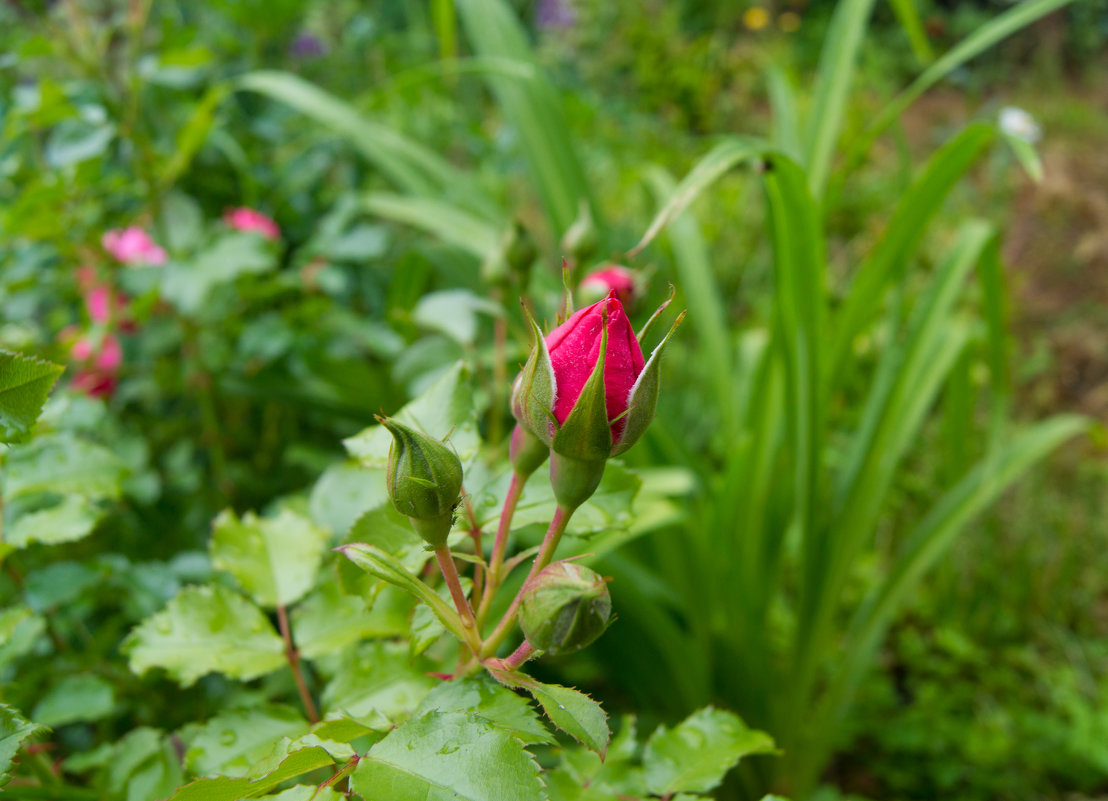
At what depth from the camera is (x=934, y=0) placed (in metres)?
4.34

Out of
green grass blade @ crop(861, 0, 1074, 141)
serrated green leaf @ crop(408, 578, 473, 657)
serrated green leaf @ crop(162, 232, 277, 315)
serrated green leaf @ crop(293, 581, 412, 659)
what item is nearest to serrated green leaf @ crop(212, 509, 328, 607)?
serrated green leaf @ crop(293, 581, 412, 659)

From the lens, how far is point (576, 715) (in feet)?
0.91

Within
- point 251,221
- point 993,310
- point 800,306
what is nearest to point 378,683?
point 800,306

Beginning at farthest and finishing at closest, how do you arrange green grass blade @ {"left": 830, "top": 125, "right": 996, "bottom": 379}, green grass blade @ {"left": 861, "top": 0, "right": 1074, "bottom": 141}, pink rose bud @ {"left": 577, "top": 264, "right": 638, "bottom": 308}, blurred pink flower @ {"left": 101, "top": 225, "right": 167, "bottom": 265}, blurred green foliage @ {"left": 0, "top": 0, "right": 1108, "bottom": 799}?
blurred pink flower @ {"left": 101, "top": 225, "right": 167, "bottom": 265} < green grass blade @ {"left": 861, "top": 0, "right": 1074, "bottom": 141} < green grass blade @ {"left": 830, "top": 125, "right": 996, "bottom": 379} < pink rose bud @ {"left": 577, "top": 264, "right": 638, "bottom": 308} < blurred green foliage @ {"left": 0, "top": 0, "right": 1108, "bottom": 799}

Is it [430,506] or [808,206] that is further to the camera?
[808,206]

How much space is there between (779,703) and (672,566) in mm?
218

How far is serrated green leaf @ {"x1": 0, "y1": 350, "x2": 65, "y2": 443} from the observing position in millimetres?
303

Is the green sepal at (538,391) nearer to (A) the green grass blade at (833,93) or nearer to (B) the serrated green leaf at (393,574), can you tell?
(B) the serrated green leaf at (393,574)

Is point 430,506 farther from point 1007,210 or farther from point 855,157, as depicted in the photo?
point 1007,210

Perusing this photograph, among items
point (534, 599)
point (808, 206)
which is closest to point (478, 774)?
point (534, 599)

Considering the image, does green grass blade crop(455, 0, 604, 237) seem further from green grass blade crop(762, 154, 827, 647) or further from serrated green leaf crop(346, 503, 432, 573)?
serrated green leaf crop(346, 503, 432, 573)

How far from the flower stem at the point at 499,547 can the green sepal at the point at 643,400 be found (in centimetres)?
7

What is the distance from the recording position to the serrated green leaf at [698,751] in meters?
0.37

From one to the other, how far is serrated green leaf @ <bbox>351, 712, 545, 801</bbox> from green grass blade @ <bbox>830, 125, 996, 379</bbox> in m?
0.65
